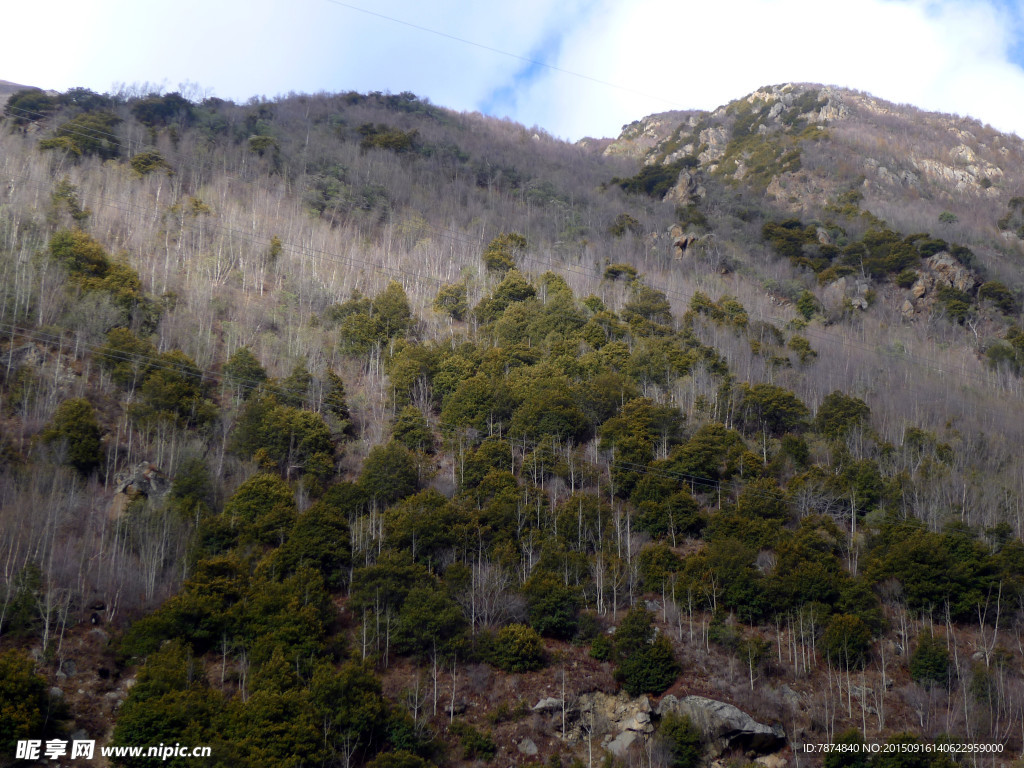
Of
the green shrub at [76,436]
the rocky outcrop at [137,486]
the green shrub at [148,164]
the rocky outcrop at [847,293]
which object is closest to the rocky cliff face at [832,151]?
the rocky outcrop at [847,293]

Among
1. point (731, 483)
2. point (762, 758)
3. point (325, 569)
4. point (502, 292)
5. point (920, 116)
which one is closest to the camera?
point (762, 758)

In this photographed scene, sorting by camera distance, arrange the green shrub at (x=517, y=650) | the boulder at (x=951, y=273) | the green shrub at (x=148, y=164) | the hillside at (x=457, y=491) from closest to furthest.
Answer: the hillside at (x=457, y=491)
the green shrub at (x=517, y=650)
the green shrub at (x=148, y=164)
the boulder at (x=951, y=273)

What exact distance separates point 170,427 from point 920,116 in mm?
109978

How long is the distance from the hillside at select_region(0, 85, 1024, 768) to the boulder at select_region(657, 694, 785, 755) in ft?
0.26

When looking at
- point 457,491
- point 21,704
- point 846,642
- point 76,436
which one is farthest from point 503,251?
point 21,704

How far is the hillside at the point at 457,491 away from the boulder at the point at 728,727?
0.26ft

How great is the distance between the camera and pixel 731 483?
30.2 m

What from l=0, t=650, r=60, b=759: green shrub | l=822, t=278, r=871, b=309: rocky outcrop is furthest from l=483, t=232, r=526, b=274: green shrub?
l=0, t=650, r=60, b=759: green shrub

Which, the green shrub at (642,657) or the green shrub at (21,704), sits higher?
the green shrub at (642,657)

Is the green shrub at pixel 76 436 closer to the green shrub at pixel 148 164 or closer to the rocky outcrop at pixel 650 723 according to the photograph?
the rocky outcrop at pixel 650 723

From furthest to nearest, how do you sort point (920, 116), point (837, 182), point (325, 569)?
point (920, 116) → point (837, 182) → point (325, 569)

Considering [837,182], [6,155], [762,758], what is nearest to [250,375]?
[762,758]

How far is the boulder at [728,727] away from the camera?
2050cm

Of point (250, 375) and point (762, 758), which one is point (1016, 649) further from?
point (250, 375)
